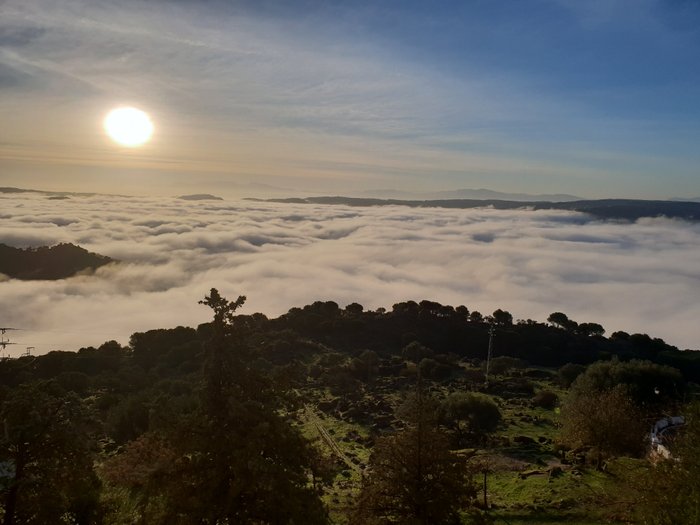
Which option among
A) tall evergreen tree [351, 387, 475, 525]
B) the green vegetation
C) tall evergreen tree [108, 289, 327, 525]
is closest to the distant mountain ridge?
the green vegetation

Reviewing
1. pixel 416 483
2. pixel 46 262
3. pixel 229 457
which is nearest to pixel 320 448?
pixel 416 483

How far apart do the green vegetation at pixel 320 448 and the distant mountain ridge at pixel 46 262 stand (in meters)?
103

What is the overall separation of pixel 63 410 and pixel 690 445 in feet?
57.8

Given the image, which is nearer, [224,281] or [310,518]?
[310,518]

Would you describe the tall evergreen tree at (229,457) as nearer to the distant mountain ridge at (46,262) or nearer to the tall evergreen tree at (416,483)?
the tall evergreen tree at (416,483)

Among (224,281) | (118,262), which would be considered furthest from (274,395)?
(118,262)

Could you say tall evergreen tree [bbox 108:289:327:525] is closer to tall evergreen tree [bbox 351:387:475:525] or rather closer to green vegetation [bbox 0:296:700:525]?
green vegetation [bbox 0:296:700:525]

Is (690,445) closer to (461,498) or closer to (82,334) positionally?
(461,498)

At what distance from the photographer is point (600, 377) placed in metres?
49.0

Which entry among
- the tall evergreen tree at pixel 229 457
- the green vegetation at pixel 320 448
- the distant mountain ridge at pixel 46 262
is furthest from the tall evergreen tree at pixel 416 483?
the distant mountain ridge at pixel 46 262

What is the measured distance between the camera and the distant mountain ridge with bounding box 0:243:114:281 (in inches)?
5901

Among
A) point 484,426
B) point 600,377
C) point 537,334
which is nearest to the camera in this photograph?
point 484,426

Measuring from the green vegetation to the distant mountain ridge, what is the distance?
103m

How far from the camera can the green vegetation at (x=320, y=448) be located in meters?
10.7
